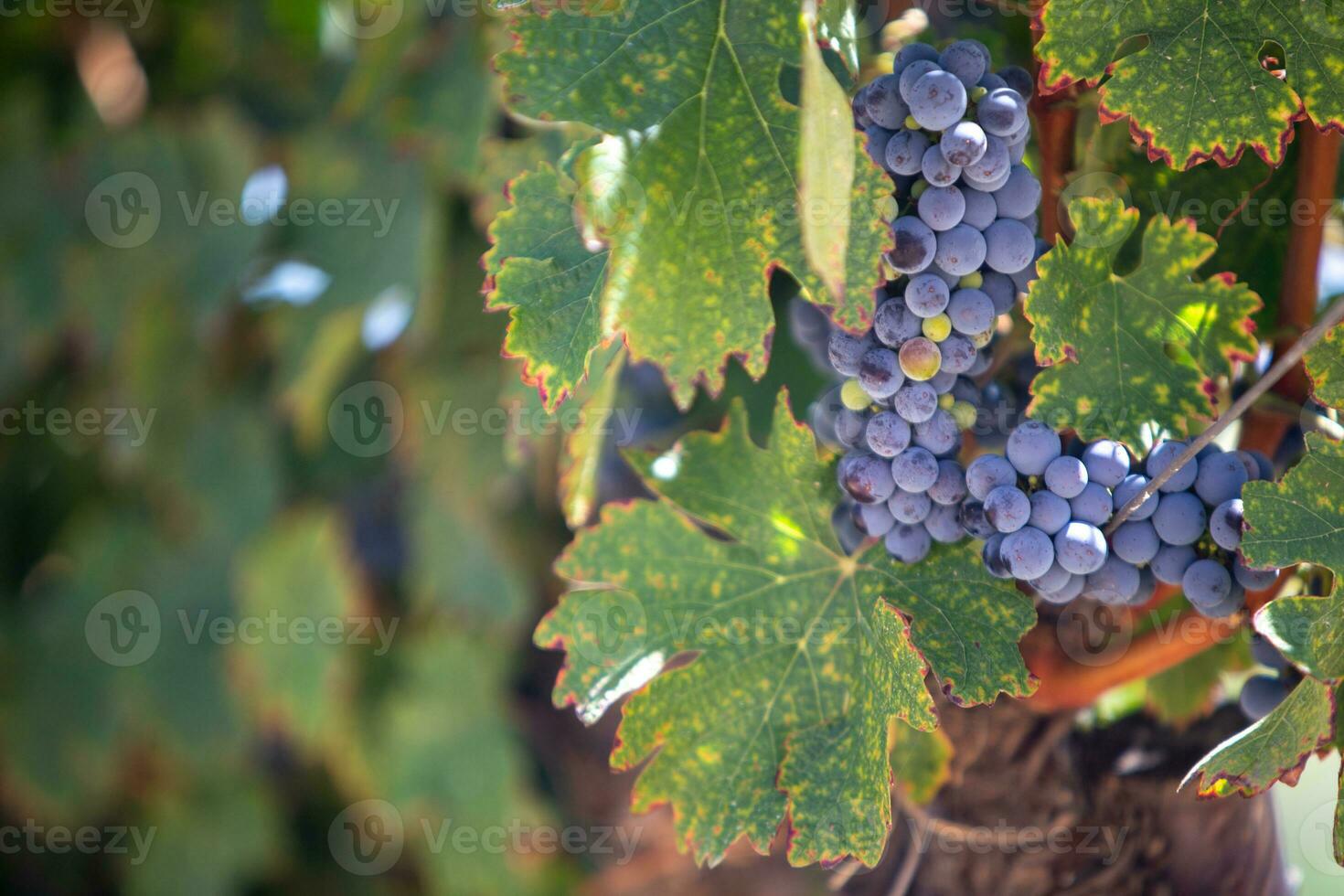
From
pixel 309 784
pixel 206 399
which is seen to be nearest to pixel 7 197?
pixel 206 399

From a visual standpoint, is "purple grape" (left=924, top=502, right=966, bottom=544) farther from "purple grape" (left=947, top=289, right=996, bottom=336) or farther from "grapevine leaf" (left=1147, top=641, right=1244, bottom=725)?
"grapevine leaf" (left=1147, top=641, right=1244, bottom=725)

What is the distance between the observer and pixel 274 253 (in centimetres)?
142

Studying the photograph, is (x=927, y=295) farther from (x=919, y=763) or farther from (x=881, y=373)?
(x=919, y=763)

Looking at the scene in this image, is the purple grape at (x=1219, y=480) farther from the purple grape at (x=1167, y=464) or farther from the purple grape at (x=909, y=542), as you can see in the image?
the purple grape at (x=909, y=542)

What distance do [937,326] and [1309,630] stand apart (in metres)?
0.19

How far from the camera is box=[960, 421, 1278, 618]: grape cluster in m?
0.47

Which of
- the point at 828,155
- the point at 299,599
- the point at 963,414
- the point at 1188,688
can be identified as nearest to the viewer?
the point at 828,155

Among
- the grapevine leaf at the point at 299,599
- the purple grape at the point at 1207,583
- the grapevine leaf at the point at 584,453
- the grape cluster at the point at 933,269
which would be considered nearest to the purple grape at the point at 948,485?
the grape cluster at the point at 933,269

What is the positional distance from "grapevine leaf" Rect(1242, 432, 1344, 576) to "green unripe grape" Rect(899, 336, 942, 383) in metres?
0.14

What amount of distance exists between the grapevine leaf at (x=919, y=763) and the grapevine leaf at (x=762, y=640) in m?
0.09

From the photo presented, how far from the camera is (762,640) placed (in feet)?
1.85

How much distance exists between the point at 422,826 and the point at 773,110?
1.34 m

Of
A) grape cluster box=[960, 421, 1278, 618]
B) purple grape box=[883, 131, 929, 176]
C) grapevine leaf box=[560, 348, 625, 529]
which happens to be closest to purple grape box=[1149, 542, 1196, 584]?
grape cluster box=[960, 421, 1278, 618]

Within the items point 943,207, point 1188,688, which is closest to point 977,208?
point 943,207
